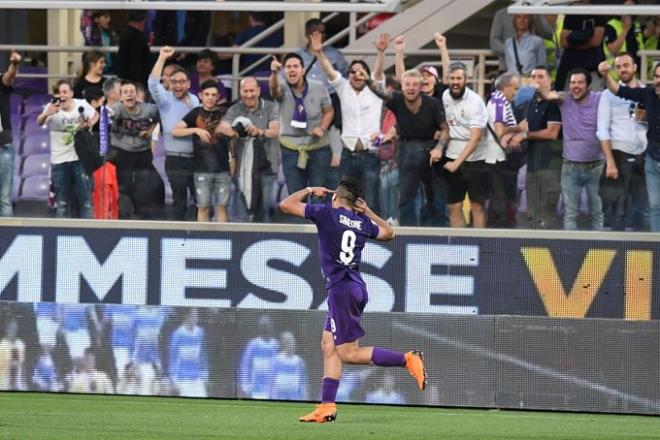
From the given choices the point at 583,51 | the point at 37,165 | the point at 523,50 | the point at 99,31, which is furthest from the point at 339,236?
the point at 99,31

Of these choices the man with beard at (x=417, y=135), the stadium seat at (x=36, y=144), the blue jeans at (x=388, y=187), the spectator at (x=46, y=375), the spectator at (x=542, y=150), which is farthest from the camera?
the stadium seat at (x=36, y=144)

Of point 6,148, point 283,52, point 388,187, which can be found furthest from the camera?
point 283,52

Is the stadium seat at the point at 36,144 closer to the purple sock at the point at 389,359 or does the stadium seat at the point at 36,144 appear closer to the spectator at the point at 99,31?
the spectator at the point at 99,31

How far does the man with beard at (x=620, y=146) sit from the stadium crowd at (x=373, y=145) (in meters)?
0.01

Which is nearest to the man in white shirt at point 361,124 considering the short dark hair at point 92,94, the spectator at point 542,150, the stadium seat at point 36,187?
the spectator at point 542,150

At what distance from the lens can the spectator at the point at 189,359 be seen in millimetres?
16859

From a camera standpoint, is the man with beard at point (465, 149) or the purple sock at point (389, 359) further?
the man with beard at point (465, 149)

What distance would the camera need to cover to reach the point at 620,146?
53.3 feet

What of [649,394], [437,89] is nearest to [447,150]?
[437,89]

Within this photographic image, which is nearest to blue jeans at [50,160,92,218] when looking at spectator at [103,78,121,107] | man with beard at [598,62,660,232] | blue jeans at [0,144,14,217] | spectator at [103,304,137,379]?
blue jeans at [0,144,14,217]

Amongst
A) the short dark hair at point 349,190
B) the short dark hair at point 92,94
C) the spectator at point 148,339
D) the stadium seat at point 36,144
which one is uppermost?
the short dark hair at point 92,94

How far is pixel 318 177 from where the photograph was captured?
55.0 feet

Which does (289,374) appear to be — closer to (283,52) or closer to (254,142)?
(254,142)

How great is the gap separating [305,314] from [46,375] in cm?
285
